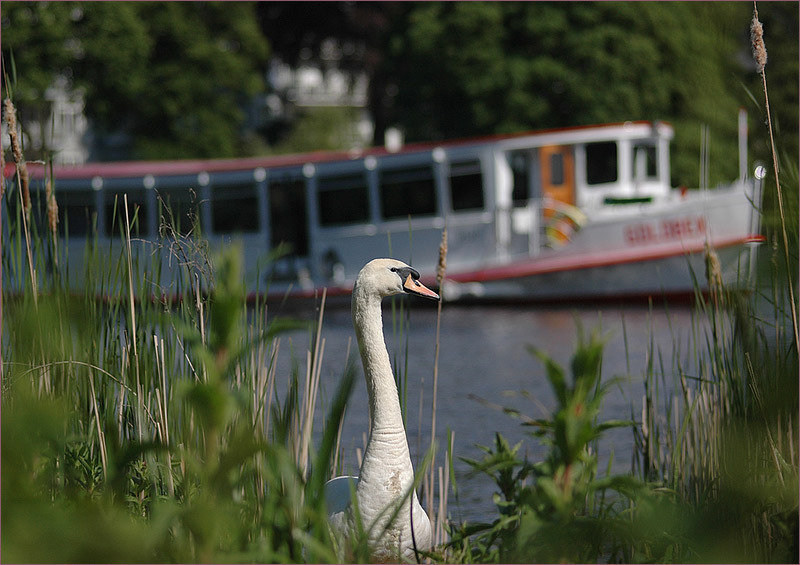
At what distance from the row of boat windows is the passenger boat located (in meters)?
0.02

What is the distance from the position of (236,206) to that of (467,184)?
4.33 meters

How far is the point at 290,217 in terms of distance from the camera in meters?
22.2

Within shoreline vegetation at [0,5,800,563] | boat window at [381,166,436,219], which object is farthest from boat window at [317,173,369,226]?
shoreline vegetation at [0,5,800,563]

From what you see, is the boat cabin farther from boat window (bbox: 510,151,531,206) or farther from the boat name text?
the boat name text

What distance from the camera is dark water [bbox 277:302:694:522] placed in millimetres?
7098

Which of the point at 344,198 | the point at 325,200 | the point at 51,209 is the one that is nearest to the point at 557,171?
the point at 344,198

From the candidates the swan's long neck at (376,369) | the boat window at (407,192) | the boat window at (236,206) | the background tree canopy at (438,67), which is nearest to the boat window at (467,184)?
the boat window at (407,192)

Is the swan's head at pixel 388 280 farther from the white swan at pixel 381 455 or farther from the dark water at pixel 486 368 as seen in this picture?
the dark water at pixel 486 368

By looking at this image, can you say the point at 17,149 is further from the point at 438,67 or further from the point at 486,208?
the point at 438,67

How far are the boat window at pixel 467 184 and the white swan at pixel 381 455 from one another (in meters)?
16.3

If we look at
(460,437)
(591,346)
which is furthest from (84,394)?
(460,437)

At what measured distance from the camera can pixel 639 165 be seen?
66.9 feet

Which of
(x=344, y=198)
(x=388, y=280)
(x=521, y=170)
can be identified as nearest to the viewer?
(x=388, y=280)

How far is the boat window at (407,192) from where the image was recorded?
68.0ft
